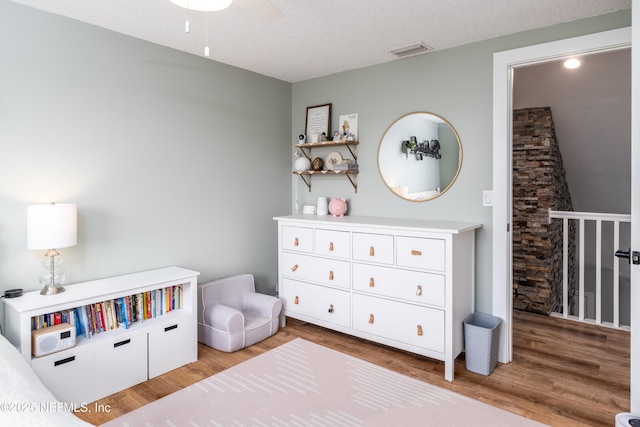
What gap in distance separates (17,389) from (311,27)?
8.11ft

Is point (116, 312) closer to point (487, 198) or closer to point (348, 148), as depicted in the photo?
point (348, 148)

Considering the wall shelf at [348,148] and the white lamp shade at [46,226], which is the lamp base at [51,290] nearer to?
the white lamp shade at [46,226]

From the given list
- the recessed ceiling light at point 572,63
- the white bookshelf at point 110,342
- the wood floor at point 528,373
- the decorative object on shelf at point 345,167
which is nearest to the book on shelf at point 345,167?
the decorative object on shelf at point 345,167

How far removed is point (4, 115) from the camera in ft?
7.52

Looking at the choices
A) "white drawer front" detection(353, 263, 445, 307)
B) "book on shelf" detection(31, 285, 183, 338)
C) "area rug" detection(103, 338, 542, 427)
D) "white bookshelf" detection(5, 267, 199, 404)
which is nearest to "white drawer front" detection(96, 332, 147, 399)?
"white bookshelf" detection(5, 267, 199, 404)

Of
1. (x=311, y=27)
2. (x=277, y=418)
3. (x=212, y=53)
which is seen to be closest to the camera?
(x=277, y=418)

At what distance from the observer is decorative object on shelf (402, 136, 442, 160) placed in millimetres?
3184

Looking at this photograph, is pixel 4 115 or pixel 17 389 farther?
pixel 4 115

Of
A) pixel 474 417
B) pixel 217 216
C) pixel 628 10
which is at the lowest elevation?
pixel 474 417

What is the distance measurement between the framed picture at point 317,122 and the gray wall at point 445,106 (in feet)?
0.23

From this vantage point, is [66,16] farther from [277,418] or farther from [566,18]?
[566,18]

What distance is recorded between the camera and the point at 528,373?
2.71m

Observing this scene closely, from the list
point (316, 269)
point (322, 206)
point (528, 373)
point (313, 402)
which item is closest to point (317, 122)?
point (322, 206)

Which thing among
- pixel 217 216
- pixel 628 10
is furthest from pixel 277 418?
pixel 628 10
